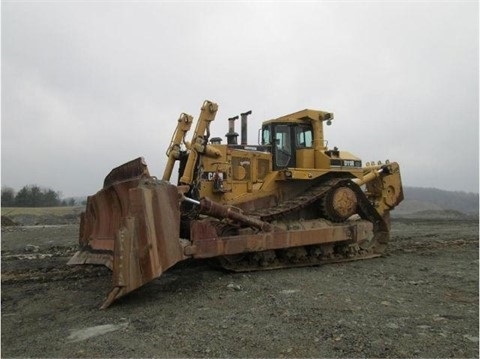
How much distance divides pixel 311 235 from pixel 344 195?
4.94 feet

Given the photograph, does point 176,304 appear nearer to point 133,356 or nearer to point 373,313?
point 133,356

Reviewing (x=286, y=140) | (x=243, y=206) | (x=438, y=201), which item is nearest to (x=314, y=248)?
(x=243, y=206)

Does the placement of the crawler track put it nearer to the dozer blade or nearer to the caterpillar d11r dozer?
the caterpillar d11r dozer

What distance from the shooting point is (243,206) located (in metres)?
8.84

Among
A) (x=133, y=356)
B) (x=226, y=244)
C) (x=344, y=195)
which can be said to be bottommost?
(x=133, y=356)

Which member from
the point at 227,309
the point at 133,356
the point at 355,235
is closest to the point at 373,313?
the point at 227,309

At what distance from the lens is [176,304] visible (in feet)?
19.7

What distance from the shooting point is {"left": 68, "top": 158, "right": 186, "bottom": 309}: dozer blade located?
5680mm

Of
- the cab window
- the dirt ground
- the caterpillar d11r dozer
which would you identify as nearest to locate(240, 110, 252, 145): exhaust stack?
the caterpillar d11r dozer

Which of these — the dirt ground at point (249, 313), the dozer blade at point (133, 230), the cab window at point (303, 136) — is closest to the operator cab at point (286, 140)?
the cab window at point (303, 136)

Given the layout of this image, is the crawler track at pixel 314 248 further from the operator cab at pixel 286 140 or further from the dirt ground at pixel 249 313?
the operator cab at pixel 286 140

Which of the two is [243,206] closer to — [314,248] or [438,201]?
[314,248]

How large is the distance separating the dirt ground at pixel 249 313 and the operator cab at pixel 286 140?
8.50 feet

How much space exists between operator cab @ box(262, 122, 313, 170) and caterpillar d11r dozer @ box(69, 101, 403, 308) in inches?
0.9
